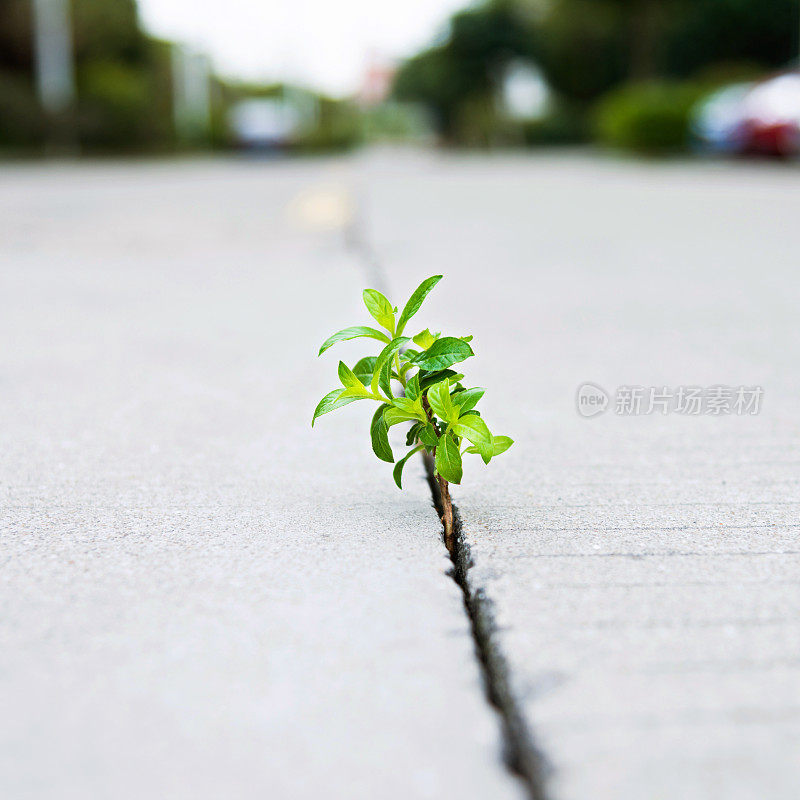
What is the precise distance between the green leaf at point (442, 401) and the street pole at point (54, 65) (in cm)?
2783

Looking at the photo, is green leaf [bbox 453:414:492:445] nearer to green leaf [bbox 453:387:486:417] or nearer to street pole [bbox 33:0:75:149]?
green leaf [bbox 453:387:486:417]

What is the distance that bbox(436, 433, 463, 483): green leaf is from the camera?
2055mm

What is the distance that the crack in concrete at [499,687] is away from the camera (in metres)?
1.32

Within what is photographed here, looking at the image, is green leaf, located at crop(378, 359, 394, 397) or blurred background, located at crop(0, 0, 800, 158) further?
blurred background, located at crop(0, 0, 800, 158)

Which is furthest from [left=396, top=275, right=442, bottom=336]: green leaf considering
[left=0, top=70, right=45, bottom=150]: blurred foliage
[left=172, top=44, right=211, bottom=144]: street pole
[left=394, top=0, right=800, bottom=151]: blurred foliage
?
[left=172, top=44, right=211, bottom=144]: street pole

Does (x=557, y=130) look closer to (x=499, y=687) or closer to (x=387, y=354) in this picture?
(x=387, y=354)

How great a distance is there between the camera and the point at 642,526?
213 cm

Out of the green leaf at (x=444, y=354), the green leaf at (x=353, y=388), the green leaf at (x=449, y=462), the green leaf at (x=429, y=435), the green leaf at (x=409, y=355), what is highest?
the green leaf at (x=444, y=354)

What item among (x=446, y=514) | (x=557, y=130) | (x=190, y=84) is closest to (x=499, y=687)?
(x=446, y=514)

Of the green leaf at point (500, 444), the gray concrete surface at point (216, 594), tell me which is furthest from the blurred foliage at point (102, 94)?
the green leaf at point (500, 444)

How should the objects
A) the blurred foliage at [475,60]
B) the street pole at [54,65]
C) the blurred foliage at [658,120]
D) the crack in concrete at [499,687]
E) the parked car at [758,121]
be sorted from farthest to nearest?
the blurred foliage at [475,60], the street pole at [54,65], the blurred foliage at [658,120], the parked car at [758,121], the crack in concrete at [499,687]

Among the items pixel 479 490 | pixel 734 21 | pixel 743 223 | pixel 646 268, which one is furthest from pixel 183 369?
pixel 734 21

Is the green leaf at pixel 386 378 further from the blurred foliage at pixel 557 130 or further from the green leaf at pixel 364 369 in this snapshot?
the blurred foliage at pixel 557 130

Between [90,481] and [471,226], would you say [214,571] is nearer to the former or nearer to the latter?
[90,481]
